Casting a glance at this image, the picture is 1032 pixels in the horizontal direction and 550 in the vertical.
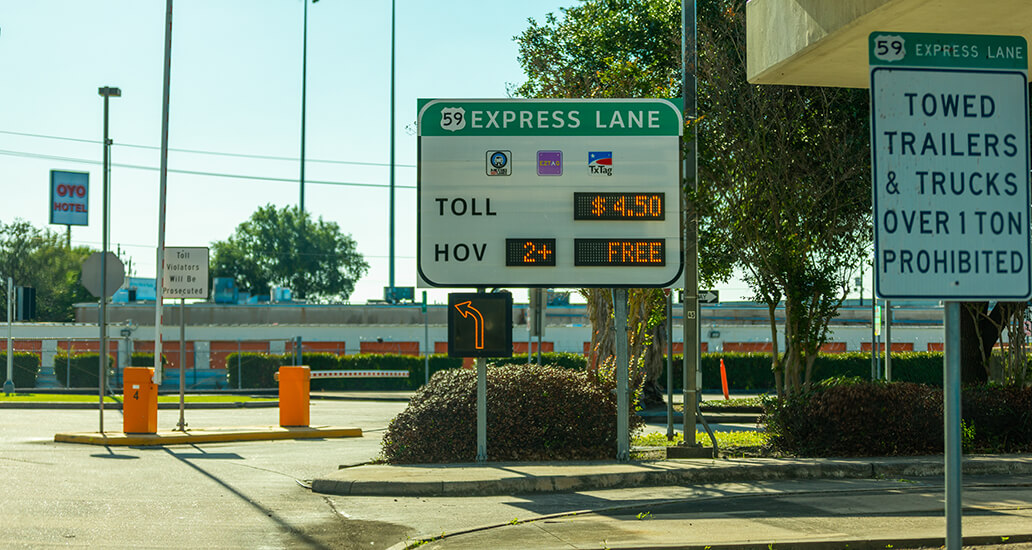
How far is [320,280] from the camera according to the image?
10219cm

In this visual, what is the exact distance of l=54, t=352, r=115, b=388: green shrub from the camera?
4038 cm

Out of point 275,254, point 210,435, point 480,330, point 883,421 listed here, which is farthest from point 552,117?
point 275,254

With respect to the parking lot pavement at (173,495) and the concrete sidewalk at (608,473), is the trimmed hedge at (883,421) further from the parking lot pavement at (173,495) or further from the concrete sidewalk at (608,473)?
the parking lot pavement at (173,495)

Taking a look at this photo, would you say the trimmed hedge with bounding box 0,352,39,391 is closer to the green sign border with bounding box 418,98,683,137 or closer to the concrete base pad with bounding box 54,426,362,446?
the concrete base pad with bounding box 54,426,362,446

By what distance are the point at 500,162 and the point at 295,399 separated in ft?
28.5

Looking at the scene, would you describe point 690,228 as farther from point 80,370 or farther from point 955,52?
point 80,370

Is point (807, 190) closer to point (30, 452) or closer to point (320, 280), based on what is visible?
point (30, 452)

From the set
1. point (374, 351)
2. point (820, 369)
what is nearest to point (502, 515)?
point (820, 369)

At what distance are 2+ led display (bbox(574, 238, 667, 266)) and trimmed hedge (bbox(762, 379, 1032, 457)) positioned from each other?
302 cm

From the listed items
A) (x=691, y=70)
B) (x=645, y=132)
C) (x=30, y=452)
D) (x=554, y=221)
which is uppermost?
(x=691, y=70)

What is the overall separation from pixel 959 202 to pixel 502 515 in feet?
22.4

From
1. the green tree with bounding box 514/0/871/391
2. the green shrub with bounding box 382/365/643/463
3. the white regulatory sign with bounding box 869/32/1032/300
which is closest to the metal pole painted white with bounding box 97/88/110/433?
the green shrub with bounding box 382/365/643/463

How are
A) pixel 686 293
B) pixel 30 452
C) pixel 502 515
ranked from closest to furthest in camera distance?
pixel 502 515 → pixel 686 293 → pixel 30 452

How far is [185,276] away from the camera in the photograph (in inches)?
740
